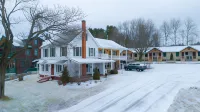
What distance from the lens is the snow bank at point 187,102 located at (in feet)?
38.0

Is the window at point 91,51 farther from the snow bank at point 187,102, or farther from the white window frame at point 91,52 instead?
the snow bank at point 187,102

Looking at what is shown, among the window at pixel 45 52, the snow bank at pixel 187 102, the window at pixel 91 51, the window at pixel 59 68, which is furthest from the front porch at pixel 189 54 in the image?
the window at pixel 45 52

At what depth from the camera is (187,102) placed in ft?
Answer: 42.8

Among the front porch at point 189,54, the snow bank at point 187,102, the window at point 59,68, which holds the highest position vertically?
the front porch at point 189,54

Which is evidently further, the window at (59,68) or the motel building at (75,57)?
the window at (59,68)

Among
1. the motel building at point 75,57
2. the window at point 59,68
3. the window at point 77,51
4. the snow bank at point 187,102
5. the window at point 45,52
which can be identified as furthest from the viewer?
the window at point 45,52

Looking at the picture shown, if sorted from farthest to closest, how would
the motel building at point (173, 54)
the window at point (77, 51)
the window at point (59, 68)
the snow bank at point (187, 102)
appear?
1. the motel building at point (173, 54)
2. the window at point (59, 68)
3. the window at point (77, 51)
4. the snow bank at point (187, 102)

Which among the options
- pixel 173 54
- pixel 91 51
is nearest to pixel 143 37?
pixel 173 54

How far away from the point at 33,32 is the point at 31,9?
207 centimetres

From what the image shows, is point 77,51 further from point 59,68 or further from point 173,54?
point 173,54

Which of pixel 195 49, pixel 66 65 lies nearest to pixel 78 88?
pixel 66 65

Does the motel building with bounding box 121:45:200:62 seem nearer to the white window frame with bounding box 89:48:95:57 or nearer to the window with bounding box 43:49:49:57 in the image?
the white window frame with bounding box 89:48:95:57

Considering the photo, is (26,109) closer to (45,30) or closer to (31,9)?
(45,30)

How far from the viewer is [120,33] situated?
7394cm
